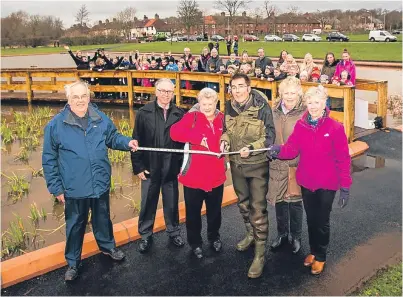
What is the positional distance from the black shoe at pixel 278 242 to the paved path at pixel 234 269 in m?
0.07

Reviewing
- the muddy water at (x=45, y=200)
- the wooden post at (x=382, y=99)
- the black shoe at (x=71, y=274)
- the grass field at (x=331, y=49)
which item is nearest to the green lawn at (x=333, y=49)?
the grass field at (x=331, y=49)

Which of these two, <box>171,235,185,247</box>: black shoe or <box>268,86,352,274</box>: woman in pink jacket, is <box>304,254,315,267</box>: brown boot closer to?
<box>268,86,352,274</box>: woman in pink jacket

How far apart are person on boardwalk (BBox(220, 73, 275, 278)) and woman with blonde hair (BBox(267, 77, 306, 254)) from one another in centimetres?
18

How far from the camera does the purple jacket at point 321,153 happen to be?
11.9 feet

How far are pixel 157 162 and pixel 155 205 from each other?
50cm

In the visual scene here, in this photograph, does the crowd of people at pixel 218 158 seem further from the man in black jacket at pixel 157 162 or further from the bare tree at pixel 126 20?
the bare tree at pixel 126 20

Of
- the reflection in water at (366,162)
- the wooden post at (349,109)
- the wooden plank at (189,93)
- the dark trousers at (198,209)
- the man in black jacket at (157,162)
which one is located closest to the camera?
the dark trousers at (198,209)

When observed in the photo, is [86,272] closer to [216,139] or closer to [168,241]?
[168,241]

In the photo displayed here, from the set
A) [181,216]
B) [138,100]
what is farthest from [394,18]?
[181,216]

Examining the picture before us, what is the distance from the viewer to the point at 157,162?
4344 millimetres

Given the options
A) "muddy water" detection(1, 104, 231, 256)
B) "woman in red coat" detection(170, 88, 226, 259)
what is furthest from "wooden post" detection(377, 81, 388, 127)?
"woman in red coat" detection(170, 88, 226, 259)

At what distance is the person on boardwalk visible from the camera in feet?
12.6

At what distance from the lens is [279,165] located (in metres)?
4.10

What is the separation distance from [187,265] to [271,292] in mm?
890
